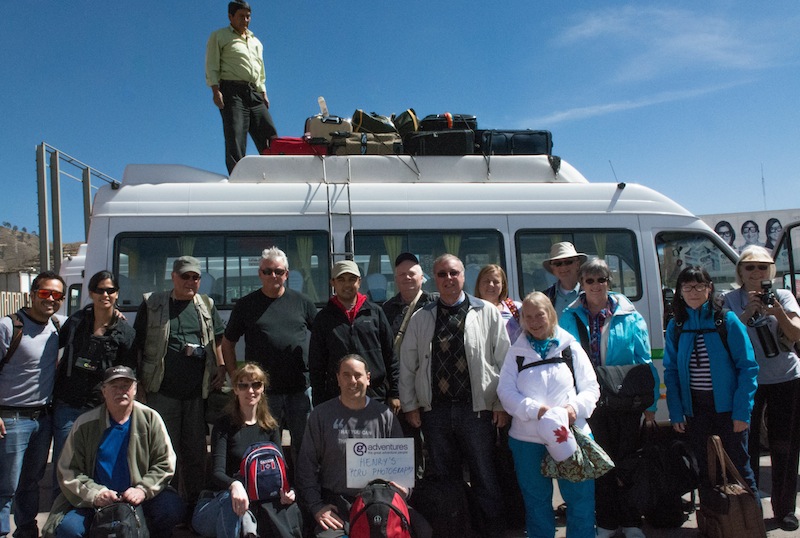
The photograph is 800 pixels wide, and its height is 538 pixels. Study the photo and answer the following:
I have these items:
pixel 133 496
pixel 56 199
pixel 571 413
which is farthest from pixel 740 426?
pixel 56 199

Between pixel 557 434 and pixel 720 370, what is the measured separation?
1.36 metres

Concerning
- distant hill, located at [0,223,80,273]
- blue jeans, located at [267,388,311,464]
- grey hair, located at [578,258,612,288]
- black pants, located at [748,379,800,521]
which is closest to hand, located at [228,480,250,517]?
blue jeans, located at [267,388,311,464]

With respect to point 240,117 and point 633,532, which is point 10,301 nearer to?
point 240,117

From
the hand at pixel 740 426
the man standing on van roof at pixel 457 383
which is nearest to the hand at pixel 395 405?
the man standing on van roof at pixel 457 383

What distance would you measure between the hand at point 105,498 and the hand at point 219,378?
1179mm

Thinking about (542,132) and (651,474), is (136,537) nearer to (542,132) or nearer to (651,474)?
(651,474)

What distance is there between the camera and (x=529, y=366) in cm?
371

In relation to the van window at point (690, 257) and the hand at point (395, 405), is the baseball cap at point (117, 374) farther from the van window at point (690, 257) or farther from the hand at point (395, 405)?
the van window at point (690, 257)

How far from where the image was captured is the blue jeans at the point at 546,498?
3.67 meters

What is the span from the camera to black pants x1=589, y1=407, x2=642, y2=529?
4090 mm

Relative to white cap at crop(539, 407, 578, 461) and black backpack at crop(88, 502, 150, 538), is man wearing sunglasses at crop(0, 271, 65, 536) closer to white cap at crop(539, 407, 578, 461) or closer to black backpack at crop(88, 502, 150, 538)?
black backpack at crop(88, 502, 150, 538)

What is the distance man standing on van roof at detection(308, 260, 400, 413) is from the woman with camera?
265cm

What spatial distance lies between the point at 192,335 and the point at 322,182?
224 centimetres

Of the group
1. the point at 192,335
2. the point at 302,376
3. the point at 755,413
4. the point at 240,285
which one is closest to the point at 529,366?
the point at 302,376
